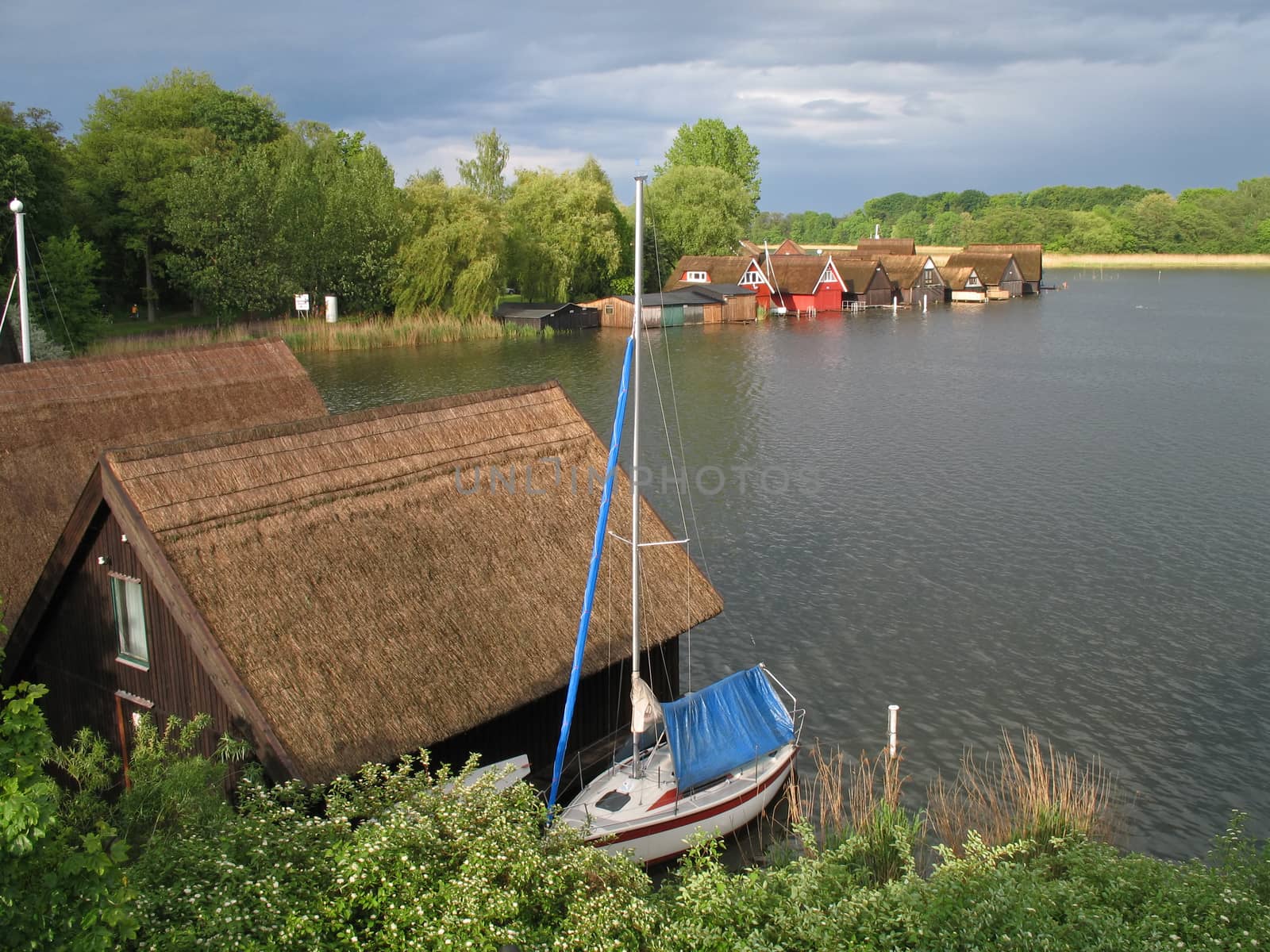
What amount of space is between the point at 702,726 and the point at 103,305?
6556 centimetres

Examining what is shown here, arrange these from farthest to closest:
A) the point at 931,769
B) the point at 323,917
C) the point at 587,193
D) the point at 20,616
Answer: the point at 587,193 < the point at 931,769 < the point at 20,616 < the point at 323,917

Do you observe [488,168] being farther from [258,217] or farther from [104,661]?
[104,661]

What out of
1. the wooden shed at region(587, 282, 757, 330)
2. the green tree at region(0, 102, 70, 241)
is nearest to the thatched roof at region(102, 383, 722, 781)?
the green tree at region(0, 102, 70, 241)

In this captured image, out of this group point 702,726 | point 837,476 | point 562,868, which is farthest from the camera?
point 837,476

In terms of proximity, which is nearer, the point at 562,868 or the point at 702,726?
the point at 562,868

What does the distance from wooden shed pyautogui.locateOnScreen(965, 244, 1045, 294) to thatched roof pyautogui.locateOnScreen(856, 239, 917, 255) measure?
813 centimetres

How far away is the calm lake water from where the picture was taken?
2009 cm

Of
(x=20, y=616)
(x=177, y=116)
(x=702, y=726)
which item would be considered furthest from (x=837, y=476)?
(x=177, y=116)

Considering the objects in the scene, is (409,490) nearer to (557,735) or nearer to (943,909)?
(557,735)

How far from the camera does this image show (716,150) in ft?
419

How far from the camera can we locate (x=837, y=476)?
36500 mm

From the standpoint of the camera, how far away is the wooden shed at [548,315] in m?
75.2

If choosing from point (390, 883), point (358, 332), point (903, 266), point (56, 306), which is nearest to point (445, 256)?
point (358, 332)

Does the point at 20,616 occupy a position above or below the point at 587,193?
below
